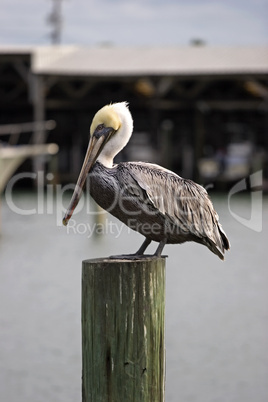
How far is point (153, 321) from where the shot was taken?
3645 millimetres

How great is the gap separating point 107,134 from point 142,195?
36 centimetres

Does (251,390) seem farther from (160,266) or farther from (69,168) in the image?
(69,168)

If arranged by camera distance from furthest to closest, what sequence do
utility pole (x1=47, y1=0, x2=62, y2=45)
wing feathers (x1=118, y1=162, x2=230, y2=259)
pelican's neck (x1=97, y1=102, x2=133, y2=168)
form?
1. utility pole (x1=47, y1=0, x2=62, y2=45)
2. pelican's neck (x1=97, y1=102, x2=133, y2=168)
3. wing feathers (x1=118, y1=162, x2=230, y2=259)

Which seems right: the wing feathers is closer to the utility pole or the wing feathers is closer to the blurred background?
the blurred background

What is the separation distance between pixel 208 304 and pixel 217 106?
1708 centimetres

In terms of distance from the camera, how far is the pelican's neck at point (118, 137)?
417 cm

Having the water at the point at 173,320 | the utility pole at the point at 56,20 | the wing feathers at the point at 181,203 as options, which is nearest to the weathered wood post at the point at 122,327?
the wing feathers at the point at 181,203

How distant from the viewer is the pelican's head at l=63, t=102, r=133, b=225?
4148mm

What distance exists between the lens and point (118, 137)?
4184mm

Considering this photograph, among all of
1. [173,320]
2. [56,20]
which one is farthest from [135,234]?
[56,20]

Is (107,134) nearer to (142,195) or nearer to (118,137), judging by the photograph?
(118,137)

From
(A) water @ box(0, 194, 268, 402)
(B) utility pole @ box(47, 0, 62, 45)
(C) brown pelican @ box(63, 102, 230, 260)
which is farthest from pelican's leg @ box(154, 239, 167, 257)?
(B) utility pole @ box(47, 0, 62, 45)

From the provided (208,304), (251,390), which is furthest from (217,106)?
(251,390)

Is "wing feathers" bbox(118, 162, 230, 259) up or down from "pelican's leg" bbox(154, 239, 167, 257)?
up
